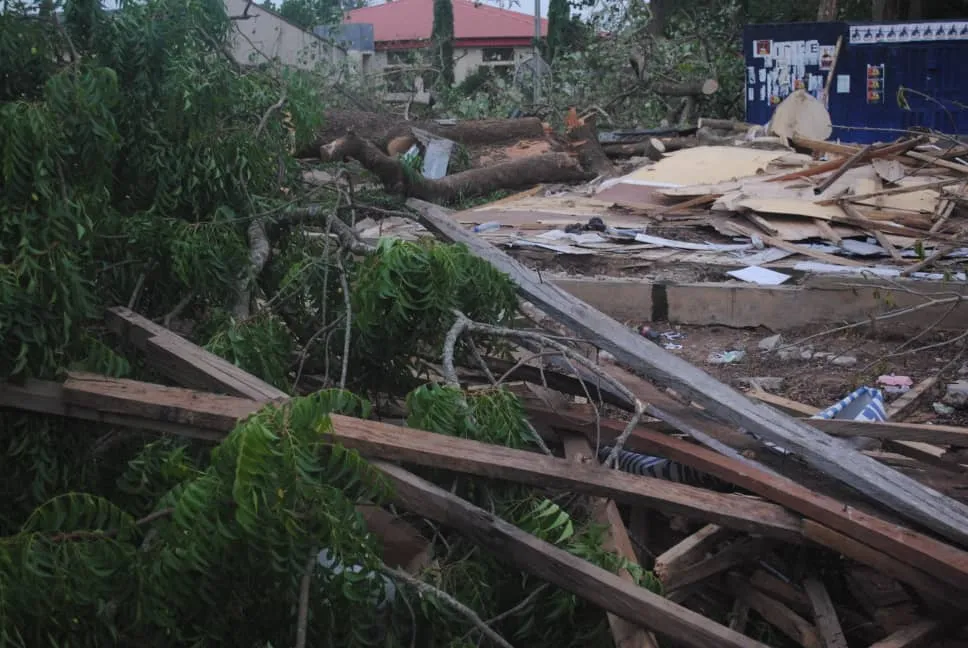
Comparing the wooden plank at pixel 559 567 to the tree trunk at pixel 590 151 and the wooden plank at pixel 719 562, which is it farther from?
the tree trunk at pixel 590 151

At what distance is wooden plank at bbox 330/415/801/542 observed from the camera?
2967 millimetres

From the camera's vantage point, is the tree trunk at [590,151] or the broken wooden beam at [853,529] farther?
the tree trunk at [590,151]

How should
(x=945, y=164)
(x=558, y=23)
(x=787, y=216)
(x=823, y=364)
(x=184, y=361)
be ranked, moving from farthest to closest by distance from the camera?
(x=558, y=23)
(x=945, y=164)
(x=787, y=216)
(x=823, y=364)
(x=184, y=361)

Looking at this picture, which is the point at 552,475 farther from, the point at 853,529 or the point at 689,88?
the point at 689,88

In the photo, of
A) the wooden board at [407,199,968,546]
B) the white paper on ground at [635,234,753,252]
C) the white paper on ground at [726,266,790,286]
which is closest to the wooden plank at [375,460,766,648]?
the wooden board at [407,199,968,546]

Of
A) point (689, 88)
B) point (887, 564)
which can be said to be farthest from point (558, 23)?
point (887, 564)

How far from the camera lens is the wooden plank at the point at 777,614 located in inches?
117

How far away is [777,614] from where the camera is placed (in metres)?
3.11

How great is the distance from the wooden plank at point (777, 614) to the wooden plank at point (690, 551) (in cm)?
12

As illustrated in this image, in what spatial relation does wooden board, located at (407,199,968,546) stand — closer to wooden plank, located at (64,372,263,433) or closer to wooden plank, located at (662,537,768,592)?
wooden plank, located at (662,537,768,592)

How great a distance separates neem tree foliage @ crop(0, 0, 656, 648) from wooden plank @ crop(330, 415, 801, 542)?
0.36ft

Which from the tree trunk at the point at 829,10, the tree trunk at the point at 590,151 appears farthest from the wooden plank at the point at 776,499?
the tree trunk at the point at 829,10

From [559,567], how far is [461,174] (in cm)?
946

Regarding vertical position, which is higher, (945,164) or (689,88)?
(689,88)
